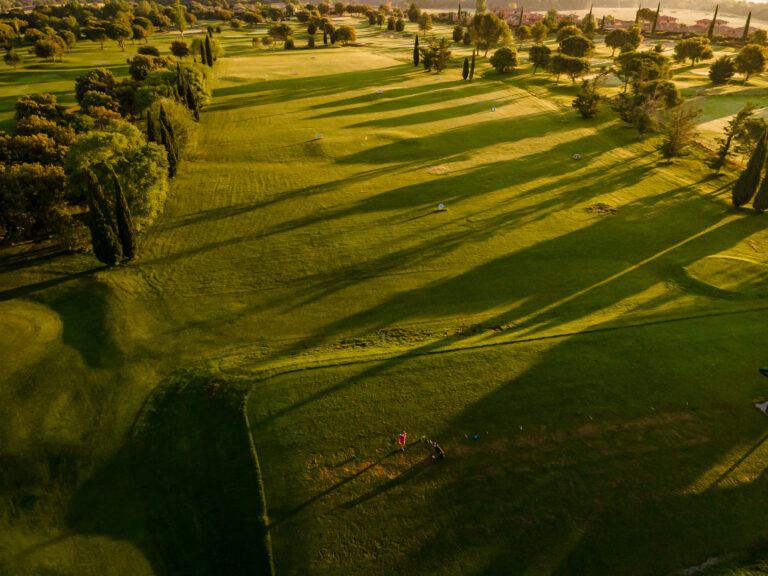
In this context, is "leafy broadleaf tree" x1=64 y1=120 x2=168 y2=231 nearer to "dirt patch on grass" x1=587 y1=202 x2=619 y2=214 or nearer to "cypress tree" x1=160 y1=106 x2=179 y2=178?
"cypress tree" x1=160 y1=106 x2=179 y2=178

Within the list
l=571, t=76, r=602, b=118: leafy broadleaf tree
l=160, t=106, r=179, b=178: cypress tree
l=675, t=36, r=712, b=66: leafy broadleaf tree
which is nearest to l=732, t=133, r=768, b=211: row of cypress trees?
l=571, t=76, r=602, b=118: leafy broadleaf tree

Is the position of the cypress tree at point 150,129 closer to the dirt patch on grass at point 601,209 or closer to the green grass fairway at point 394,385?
the green grass fairway at point 394,385

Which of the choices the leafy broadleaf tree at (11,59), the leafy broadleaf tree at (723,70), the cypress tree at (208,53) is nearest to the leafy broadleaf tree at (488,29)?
the leafy broadleaf tree at (723,70)

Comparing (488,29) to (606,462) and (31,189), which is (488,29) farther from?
(606,462)

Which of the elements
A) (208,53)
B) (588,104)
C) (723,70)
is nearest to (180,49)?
(208,53)

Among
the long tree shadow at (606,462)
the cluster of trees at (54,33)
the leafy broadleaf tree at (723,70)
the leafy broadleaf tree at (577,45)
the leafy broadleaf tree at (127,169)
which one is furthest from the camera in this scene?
the cluster of trees at (54,33)
